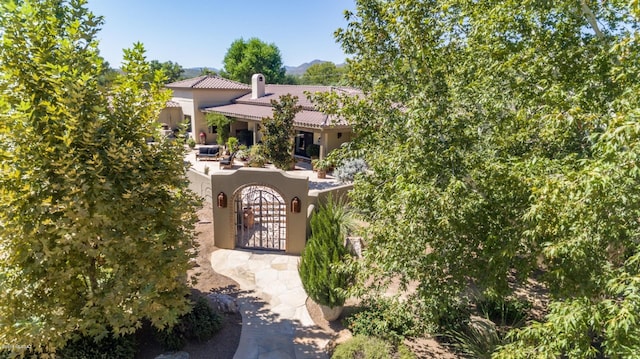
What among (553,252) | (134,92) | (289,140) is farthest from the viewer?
(289,140)

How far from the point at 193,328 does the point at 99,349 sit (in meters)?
1.78

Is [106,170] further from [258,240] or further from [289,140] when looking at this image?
[289,140]

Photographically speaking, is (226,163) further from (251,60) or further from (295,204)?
(251,60)

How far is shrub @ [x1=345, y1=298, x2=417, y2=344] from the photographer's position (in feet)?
24.0

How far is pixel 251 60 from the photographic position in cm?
6334

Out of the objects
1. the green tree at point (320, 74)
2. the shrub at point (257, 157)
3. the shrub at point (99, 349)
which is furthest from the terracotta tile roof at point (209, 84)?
the green tree at point (320, 74)

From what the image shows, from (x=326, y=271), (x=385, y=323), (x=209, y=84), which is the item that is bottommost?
(x=385, y=323)

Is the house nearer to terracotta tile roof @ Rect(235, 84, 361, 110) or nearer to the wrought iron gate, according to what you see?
terracotta tile roof @ Rect(235, 84, 361, 110)

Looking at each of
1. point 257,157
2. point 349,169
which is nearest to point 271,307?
point 349,169

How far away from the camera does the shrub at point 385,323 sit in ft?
24.0

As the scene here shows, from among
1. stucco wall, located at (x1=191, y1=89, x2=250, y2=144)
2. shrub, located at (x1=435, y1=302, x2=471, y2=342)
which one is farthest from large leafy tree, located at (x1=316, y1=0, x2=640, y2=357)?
stucco wall, located at (x1=191, y1=89, x2=250, y2=144)

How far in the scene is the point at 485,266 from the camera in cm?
548

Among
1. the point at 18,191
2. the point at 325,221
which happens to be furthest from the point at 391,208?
the point at 18,191

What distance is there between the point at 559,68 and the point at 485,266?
4.02 meters
